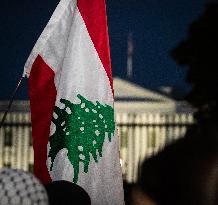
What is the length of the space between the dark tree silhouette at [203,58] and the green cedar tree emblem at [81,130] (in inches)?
484

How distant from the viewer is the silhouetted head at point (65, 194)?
149 cm

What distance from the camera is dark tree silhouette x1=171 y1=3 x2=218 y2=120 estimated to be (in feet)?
50.2

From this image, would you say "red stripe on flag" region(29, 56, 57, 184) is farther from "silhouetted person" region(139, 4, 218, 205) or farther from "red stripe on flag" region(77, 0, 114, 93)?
"silhouetted person" region(139, 4, 218, 205)

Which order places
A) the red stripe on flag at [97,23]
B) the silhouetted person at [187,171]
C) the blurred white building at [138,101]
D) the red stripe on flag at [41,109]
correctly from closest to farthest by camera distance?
the silhouetted person at [187,171] < the red stripe on flag at [41,109] < the red stripe on flag at [97,23] < the blurred white building at [138,101]

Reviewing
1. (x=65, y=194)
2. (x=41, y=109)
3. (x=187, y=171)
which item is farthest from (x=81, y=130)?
(x=187, y=171)

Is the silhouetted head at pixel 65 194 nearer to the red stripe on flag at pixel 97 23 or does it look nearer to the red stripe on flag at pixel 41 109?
the red stripe on flag at pixel 41 109

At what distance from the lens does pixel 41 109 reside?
2.94 m

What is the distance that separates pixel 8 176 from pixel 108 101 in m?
1.96

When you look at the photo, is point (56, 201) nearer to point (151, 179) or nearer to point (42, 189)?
point (42, 189)

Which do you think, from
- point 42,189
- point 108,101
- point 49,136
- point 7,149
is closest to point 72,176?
point 49,136

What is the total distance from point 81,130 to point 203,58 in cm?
1326

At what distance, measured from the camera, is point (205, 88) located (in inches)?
625

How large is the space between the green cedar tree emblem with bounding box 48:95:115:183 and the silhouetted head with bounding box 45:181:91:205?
1275mm

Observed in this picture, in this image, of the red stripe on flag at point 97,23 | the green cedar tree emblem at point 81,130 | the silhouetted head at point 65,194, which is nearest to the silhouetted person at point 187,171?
the silhouetted head at point 65,194
